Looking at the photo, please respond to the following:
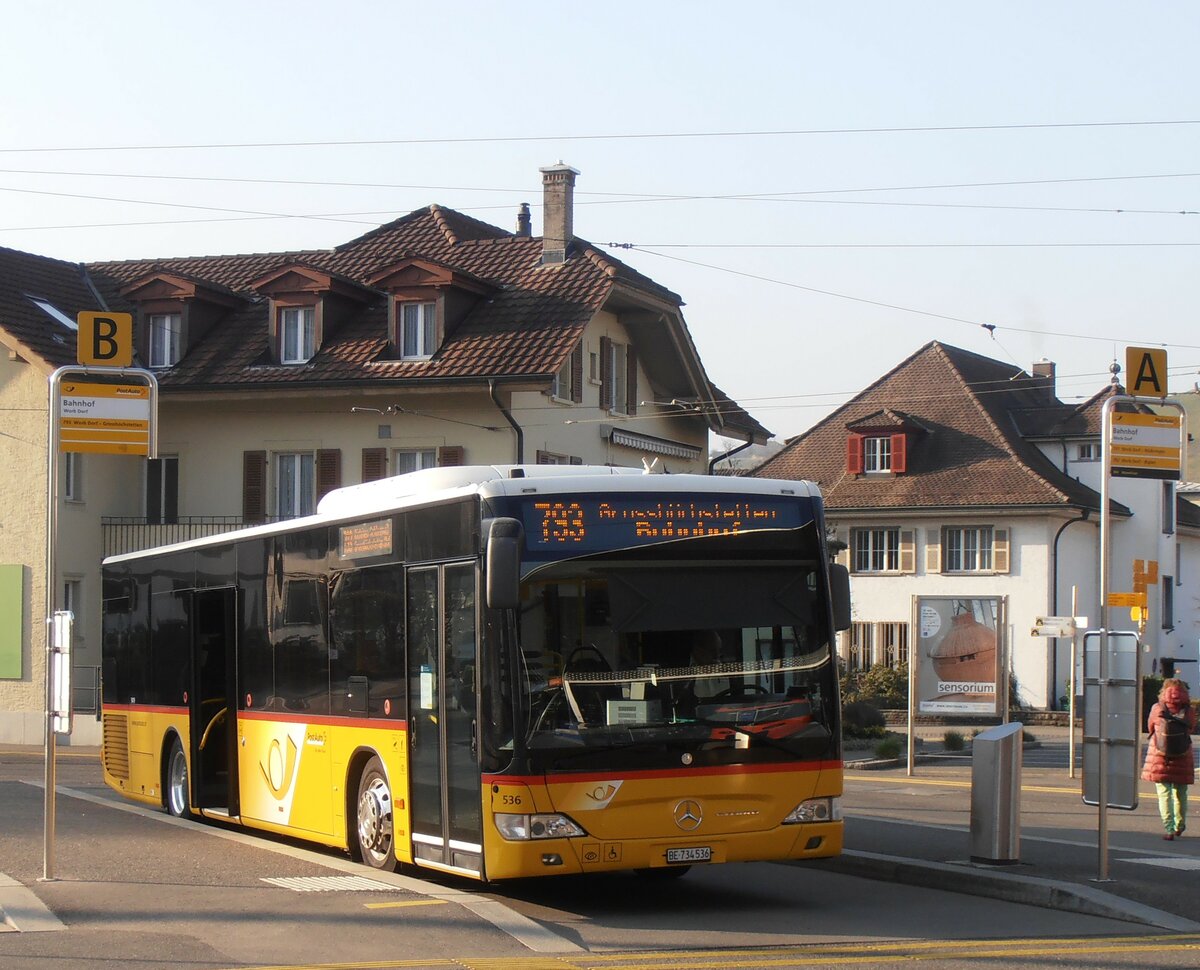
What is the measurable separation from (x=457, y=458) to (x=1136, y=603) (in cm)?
1274

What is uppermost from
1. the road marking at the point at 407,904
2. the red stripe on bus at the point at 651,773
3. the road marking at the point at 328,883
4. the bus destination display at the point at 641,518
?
the bus destination display at the point at 641,518

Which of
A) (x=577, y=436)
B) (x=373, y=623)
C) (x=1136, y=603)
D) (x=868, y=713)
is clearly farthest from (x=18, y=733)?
(x=373, y=623)

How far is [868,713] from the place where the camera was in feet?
127

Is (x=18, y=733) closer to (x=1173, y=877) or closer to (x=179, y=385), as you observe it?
(x=179, y=385)

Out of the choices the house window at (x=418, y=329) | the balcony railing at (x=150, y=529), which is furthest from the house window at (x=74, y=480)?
the house window at (x=418, y=329)

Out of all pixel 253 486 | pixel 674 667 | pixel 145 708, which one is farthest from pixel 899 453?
pixel 674 667

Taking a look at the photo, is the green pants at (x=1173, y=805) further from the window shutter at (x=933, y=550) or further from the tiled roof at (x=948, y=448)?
the window shutter at (x=933, y=550)

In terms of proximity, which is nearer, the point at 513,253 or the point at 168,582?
the point at 168,582

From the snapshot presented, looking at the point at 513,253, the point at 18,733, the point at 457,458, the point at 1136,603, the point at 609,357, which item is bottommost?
the point at 18,733

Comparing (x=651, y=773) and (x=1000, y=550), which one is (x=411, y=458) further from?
(x=1000, y=550)

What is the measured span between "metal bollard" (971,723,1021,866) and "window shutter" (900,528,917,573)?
42737 millimetres

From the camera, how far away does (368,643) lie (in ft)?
43.7

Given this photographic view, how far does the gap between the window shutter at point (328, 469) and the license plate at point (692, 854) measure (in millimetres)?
24538

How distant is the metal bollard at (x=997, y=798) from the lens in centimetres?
1325
